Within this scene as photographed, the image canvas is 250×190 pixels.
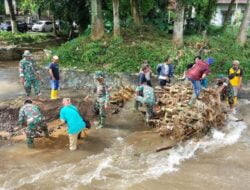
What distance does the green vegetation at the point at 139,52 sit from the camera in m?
15.5

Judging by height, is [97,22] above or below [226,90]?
above

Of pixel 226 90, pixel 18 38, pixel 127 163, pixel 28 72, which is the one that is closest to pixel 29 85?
pixel 28 72

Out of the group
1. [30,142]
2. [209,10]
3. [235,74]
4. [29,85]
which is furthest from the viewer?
[209,10]

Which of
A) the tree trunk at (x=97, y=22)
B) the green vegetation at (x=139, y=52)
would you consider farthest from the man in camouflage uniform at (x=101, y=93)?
the tree trunk at (x=97, y=22)

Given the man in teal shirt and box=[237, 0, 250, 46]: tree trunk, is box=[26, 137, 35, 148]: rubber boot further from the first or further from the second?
box=[237, 0, 250, 46]: tree trunk

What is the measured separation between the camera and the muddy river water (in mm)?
7793

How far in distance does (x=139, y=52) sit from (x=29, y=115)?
795 cm

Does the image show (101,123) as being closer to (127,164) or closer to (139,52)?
(127,164)

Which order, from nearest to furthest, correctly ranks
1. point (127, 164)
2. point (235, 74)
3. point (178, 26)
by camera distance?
1. point (127, 164)
2. point (235, 74)
3. point (178, 26)

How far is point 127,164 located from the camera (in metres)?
8.61

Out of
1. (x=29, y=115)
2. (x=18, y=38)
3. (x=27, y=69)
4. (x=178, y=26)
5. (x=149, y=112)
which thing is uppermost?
(x=178, y=26)

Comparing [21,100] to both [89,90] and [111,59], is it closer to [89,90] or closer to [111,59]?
[89,90]

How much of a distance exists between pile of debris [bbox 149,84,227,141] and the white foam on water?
1.17ft

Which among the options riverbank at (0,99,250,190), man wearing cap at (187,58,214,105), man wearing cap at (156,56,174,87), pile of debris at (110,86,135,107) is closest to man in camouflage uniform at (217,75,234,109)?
man wearing cap at (187,58,214,105)
